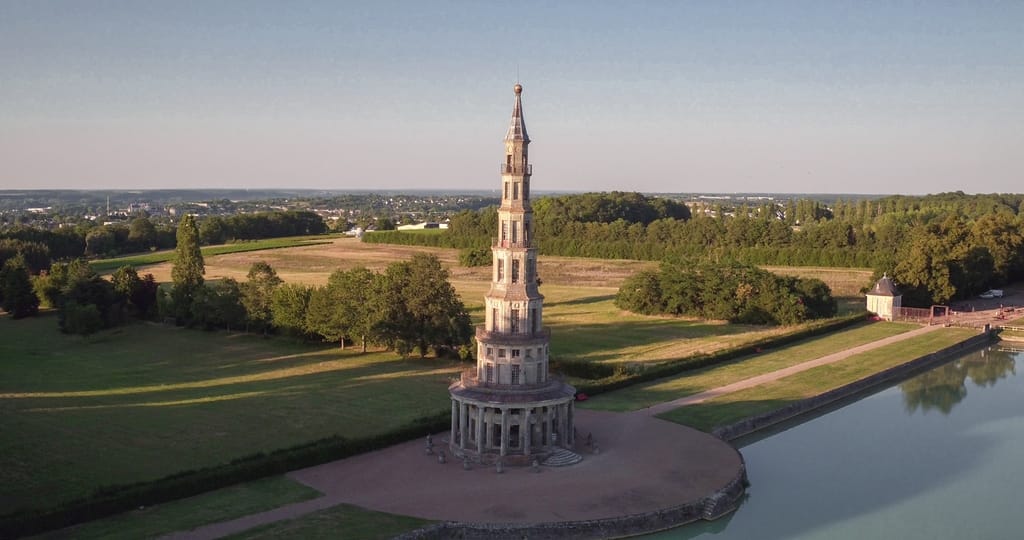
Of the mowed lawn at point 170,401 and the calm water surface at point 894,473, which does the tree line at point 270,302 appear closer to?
the mowed lawn at point 170,401

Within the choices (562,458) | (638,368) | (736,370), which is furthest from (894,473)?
(638,368)

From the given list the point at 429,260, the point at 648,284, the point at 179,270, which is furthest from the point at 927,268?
the point at 179,270

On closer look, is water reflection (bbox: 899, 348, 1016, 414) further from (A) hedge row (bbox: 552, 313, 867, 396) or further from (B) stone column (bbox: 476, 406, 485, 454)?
(B) stone column (bbox: 476, 406, 485, 454)

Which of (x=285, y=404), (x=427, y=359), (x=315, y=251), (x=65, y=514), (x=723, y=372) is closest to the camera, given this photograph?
(x=65, y=514)

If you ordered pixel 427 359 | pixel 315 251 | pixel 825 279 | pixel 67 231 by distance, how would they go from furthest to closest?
pixel 315 251
pixel 67 231
pixel 825 279
pixel 427 359

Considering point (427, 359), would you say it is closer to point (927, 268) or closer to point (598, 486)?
point (598, 486)

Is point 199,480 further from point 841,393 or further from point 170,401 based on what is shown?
point 841,393

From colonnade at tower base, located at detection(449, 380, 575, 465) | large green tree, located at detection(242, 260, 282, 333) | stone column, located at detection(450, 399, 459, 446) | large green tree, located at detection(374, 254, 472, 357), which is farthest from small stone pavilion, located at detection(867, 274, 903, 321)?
stone column, located at detection(450, 399, 459, 446)
